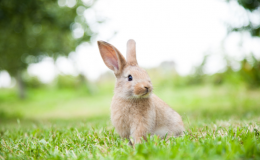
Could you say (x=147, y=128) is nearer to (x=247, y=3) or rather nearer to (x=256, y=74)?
(x=247, y=3)

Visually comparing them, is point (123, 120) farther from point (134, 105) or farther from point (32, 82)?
point (32, 82)

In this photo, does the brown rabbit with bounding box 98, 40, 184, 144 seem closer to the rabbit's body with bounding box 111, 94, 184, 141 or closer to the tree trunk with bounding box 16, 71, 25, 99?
the rabbit's body with bounding box 111, 94, 184, 141

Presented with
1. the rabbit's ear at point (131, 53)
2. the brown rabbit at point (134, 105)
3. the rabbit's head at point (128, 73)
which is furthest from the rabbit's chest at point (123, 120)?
the rabbit's ear at point (131, 53)

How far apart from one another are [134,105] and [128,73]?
1.46 ft

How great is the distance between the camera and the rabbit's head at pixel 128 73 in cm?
254

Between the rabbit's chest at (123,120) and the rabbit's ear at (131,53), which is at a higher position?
the rabbit's ear at (131,53)

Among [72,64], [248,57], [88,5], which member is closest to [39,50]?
[72,64]

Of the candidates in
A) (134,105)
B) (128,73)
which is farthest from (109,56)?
(134,105)

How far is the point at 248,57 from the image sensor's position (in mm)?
11609

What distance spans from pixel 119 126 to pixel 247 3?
5051mm

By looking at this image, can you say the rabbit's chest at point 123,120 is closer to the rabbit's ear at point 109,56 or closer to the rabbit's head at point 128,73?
the rabbit's head at point 128,73

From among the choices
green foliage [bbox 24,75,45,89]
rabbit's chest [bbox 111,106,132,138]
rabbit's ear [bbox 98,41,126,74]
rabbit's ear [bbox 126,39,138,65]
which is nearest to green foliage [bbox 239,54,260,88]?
rabbit's ear [bbox 126,39,138,65]

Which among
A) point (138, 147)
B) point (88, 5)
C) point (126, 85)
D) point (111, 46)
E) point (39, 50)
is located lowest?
point (138, 147)

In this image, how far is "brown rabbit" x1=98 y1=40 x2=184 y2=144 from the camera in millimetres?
2580
